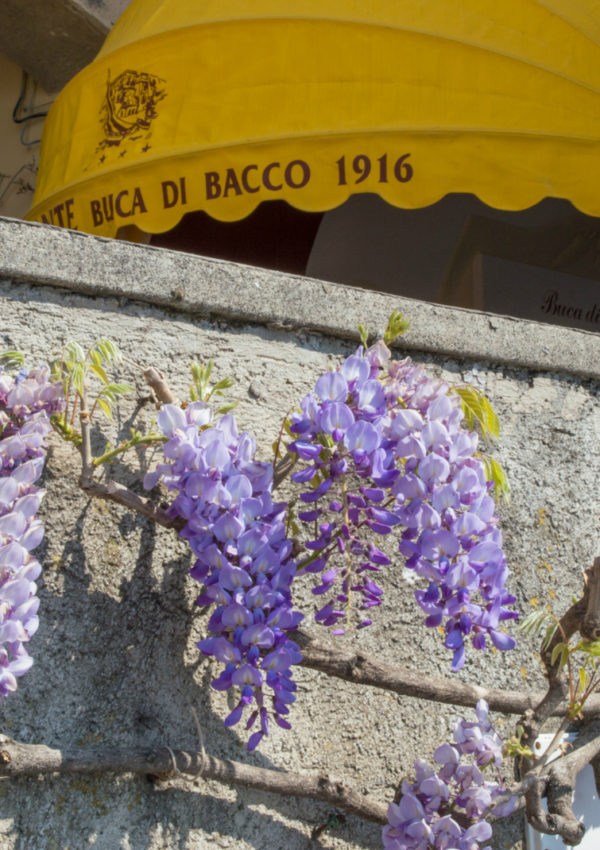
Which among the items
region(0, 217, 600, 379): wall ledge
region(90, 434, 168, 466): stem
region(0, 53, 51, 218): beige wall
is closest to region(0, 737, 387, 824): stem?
region(90, 434, 168, 466): stem

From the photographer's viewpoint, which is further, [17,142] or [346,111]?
[17,142]

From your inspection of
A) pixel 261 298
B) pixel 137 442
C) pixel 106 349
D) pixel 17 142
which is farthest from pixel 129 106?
pixel 17 142

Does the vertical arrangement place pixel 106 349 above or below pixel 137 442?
above

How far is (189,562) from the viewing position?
1.58 meters

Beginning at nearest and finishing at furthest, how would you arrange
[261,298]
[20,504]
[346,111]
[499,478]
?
[20,504], [499,478], [261,298], [346,111]

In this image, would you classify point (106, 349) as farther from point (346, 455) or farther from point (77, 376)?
point (346, 455)

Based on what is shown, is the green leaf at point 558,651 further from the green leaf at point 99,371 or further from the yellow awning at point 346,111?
the yellow awning at point 346,111

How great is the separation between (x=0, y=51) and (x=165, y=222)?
2.23m

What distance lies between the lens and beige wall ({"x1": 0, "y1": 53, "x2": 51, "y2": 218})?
412 cm

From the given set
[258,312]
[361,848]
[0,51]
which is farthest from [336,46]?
[0,51]

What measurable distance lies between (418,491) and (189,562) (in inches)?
19.2

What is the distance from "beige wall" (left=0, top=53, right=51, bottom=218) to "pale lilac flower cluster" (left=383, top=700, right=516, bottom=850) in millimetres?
3393

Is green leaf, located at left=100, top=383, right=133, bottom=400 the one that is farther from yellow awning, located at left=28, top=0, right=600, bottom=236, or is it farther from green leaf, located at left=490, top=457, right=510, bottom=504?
yellow awning, located at left=28, top=0, right=600, bottom=236

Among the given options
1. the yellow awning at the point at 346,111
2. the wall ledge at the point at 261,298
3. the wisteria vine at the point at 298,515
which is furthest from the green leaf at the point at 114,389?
the yellow awning at the point at 346,111
